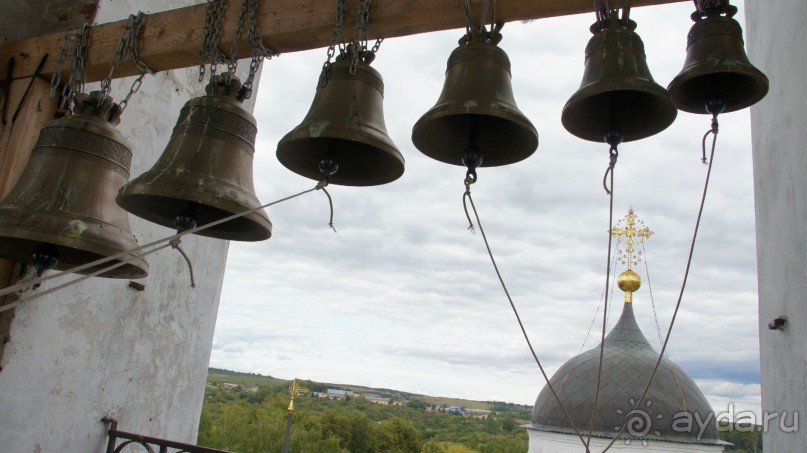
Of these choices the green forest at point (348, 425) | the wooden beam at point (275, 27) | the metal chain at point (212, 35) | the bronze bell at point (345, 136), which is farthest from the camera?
the green forest at point (348, 425)

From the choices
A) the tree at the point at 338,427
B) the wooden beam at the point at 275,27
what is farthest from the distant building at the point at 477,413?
the wooden beam at the point at 275,27

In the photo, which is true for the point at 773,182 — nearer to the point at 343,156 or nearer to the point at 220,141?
the point at 343,156

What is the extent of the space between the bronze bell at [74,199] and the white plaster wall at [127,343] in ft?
2.63

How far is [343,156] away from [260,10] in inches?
35.8

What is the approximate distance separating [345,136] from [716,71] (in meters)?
1.39

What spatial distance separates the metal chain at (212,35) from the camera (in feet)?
10.3

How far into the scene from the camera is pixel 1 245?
293 cm

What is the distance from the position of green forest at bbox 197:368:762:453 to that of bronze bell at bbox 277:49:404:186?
25.6 meters

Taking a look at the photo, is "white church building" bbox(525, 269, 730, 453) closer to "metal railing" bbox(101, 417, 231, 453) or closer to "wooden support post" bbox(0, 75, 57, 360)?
"metal railing" bbox(101, 417, 231, 453)

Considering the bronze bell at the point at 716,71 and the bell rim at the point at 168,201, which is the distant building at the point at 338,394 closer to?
the bell rim at the point at 168,201

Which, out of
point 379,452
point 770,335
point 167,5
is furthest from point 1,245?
point 379,452

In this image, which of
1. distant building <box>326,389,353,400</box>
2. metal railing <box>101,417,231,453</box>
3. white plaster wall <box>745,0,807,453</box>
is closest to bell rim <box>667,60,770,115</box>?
white plaster wall <box>745,0,807,453</box>

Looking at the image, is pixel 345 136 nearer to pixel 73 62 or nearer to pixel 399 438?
pixel 73 62

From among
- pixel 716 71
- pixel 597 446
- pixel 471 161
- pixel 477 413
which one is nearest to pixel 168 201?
pixel 471 161
